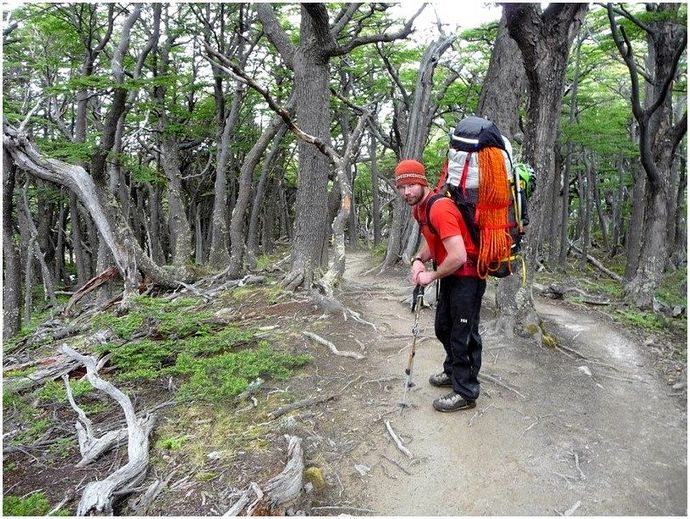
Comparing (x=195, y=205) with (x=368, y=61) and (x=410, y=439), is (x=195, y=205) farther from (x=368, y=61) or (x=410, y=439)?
(x=410, y=439)

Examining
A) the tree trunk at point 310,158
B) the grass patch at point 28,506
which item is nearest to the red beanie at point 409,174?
the grass patch at point 28,506

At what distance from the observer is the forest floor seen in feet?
10.2

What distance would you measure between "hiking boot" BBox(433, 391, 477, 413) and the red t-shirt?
114 centimetres

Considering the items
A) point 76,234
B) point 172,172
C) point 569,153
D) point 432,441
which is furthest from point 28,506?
point 569,153

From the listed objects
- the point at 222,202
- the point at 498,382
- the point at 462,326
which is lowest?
the point at 498,382

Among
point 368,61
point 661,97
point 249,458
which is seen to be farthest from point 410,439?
point 368,61

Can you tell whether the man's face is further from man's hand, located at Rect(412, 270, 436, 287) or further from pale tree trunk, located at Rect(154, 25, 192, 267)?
pale tree trunk, located at Rect(154, 25, 192, 267)

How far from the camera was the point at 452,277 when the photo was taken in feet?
13.1

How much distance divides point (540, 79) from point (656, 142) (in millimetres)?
4597

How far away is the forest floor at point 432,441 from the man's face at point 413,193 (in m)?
1.93

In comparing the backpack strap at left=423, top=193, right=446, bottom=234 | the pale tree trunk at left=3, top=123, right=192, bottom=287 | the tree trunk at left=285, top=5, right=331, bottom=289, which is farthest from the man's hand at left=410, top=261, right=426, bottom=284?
the pale tree trunk at left=3, top=123, right=192, bottom=287

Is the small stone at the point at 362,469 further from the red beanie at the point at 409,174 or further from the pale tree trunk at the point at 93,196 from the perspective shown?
the pale tree trunk at the point at 93,196

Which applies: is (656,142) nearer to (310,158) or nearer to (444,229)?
(310,158)

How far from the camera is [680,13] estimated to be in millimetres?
7523
